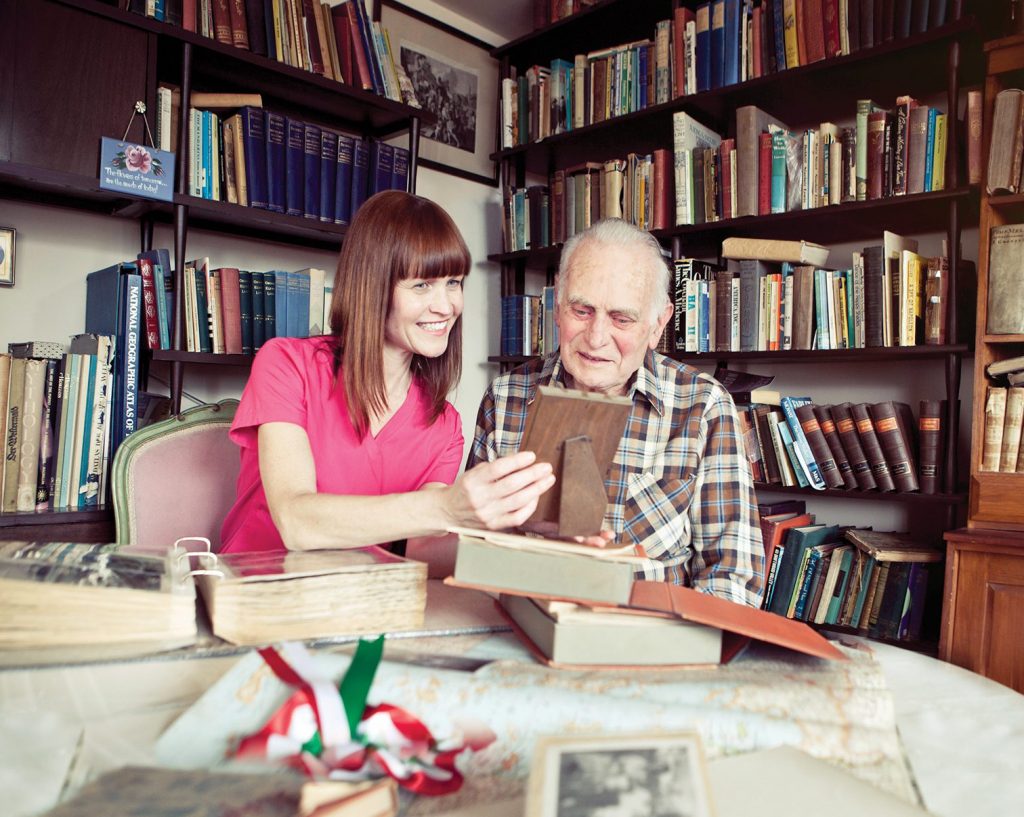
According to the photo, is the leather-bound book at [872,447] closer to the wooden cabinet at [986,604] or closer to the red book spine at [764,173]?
the wooden cabinet at [986,604]

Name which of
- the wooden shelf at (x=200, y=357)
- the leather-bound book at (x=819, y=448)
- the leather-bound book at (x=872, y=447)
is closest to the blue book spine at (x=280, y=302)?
the wooden shelf at (x=200, y=357)

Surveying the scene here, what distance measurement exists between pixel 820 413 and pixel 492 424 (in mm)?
1233

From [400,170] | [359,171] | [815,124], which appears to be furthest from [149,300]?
[815,124]

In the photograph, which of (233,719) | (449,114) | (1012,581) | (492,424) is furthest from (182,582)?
(449,114)

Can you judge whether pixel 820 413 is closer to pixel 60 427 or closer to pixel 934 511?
pixel 934 511

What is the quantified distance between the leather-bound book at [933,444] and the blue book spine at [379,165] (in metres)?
1.87

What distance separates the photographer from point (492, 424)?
1.67 meters

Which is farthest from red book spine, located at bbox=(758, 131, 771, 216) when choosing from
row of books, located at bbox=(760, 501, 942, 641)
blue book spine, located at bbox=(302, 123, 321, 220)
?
blue book spine, located at bbox=(302, 123, 321, 220)

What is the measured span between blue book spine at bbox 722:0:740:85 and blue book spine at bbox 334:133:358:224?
1278 mm

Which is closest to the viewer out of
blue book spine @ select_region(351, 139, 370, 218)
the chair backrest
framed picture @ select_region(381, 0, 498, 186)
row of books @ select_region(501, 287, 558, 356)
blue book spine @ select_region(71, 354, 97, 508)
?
the chair backrest

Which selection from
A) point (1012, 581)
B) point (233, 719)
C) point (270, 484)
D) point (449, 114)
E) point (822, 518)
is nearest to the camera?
point (233, 719)

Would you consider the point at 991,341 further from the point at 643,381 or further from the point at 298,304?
the point at 298,304

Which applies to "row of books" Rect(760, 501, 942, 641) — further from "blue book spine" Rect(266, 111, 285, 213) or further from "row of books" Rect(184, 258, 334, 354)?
"blue book spine" Rect(266, 111, 285, 213)

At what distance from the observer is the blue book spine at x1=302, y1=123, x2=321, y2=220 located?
247cm
